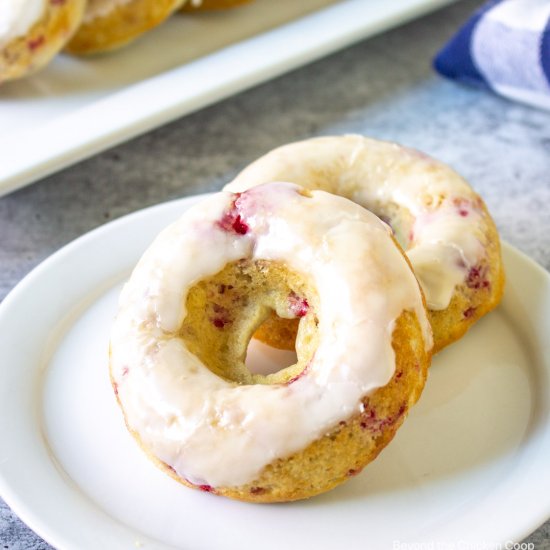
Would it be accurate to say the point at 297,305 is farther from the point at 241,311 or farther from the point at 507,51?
the point at 507,51

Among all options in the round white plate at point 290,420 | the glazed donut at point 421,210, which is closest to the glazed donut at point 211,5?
the glazed donut at point 421,210

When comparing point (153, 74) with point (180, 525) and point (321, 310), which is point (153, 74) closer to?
point (321, 310)

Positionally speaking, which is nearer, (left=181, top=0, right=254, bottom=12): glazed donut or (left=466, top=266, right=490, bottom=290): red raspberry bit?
(left=466, top=266, right=490, bottom=290): red raspberry bit

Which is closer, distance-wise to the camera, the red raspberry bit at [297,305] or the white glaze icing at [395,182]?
the red raspberry bit at [297,305]

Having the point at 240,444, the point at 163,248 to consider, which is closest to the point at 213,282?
the point at 163,248

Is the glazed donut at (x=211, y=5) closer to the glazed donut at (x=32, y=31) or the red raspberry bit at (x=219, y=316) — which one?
the glazed donut at (x=32, y=31)

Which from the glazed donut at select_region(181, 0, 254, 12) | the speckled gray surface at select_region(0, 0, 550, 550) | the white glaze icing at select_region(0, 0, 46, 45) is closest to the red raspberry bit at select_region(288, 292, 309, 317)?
the speckled gray surface at select_region(0, 0, 550, 550)

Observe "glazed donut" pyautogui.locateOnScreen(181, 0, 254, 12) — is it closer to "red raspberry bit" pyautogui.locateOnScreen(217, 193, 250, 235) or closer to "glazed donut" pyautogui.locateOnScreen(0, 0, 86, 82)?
"glazed donut" pyautogui.locateOnScreen(0, 0, 86, 82)

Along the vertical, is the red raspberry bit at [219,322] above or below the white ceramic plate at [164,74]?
above
